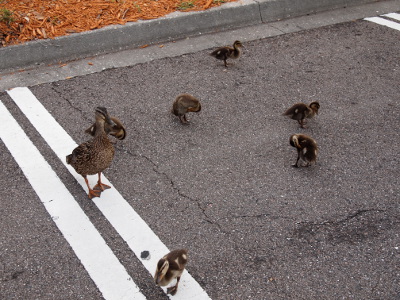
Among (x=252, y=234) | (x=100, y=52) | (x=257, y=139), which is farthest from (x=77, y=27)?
(x=252, y=234)

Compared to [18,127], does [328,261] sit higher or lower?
lower

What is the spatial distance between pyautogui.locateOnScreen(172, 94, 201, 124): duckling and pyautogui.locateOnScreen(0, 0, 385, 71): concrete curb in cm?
227

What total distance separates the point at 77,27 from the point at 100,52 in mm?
547

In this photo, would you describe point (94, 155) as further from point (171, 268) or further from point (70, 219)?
point (171, 268)

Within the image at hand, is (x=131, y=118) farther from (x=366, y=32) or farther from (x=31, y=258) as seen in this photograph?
(x=366, y=32)

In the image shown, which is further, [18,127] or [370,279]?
[18,127]

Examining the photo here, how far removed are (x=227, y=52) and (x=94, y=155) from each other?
339 cm

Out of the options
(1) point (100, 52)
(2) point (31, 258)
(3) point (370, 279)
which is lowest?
(3) point (370, 279)

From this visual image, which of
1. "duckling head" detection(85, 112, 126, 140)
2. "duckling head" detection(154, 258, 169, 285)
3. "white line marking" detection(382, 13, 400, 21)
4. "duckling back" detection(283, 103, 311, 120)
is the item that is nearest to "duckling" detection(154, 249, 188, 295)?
"duckling head" detection(154, 258, 169, 285)

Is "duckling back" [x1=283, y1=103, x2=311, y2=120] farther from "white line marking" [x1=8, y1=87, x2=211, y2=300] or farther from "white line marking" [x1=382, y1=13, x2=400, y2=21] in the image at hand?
"white line marking" [x1=382, y1=13, x2=400, y2=21]

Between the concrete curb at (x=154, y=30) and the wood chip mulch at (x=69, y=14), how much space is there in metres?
0.17

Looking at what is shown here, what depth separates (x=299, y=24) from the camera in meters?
9.19

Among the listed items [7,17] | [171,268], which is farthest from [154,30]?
[171,268]

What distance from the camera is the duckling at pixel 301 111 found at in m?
6.22
